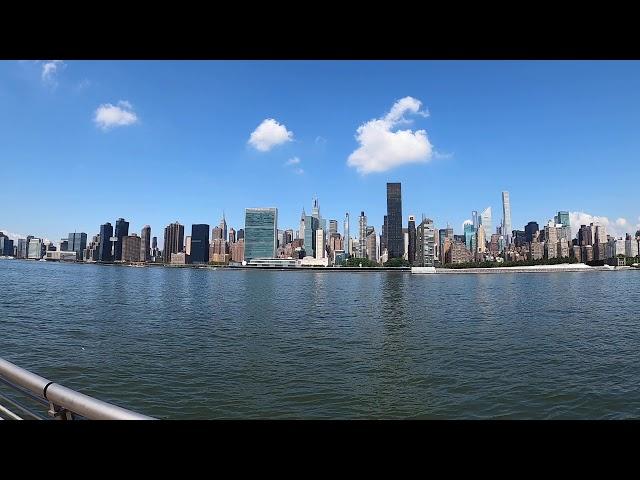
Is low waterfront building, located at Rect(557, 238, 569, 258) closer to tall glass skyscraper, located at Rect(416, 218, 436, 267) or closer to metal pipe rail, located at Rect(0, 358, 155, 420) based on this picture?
tall glass skyscraper, located at Rect(416, 218, 436, 267)

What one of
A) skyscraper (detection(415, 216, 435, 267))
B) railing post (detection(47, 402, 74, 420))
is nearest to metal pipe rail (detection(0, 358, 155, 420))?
railing post (detection(47, 402, 74, 420))

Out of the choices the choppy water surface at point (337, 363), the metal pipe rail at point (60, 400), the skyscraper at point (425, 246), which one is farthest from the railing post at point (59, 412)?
the skyscraper at point (425, 246)

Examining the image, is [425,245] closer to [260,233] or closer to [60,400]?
[260,233]

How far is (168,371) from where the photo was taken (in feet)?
38.7

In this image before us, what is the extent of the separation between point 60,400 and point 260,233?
176 m

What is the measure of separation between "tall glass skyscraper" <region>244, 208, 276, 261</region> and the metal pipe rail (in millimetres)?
170638

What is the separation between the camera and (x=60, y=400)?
2.29m

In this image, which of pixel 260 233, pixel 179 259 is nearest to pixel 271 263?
pixel 260 233

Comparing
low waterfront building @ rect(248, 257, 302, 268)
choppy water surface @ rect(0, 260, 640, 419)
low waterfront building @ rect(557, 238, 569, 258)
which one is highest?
low waterfront building @ rect(557, 238, 569, 258)

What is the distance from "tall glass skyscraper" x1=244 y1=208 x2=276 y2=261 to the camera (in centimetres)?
17412
